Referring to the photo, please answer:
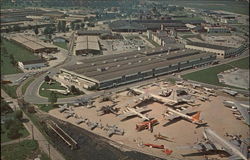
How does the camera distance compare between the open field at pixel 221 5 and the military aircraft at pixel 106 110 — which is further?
the open field at pixel 221 5

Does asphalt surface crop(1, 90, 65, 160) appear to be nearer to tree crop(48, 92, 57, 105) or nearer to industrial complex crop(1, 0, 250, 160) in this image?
industrial complex crop(1, 0, 250, 160)

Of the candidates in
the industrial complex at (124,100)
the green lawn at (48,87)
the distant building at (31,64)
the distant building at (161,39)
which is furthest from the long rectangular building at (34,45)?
the distant building at (161,39)

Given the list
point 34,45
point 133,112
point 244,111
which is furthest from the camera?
point 34,45

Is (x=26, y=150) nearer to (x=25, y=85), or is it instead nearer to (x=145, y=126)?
(x=145, y=126)

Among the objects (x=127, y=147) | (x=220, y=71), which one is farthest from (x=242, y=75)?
(x=127, y=147)

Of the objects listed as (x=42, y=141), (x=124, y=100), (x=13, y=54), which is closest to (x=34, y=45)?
(x=13, y=54)

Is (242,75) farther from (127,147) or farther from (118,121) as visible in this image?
(127,147)

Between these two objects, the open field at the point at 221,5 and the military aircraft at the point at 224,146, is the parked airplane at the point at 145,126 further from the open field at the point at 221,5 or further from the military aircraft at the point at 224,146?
the open field at the point at 221,5

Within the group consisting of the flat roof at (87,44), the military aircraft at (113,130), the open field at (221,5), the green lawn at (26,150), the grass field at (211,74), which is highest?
the open field at (221,5)
